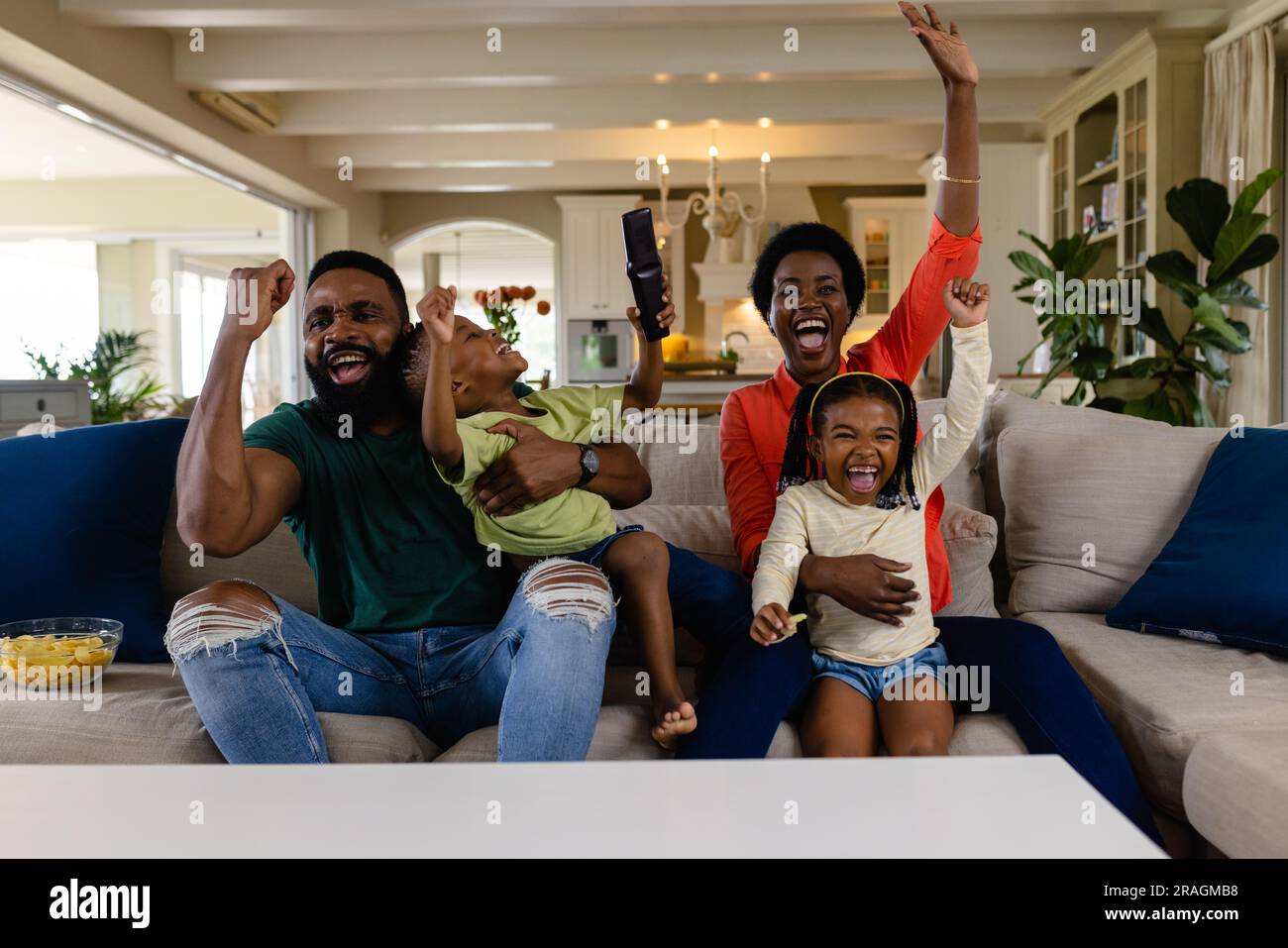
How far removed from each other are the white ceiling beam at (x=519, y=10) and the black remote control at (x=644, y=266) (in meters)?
3.41

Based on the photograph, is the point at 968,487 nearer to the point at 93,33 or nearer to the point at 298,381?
the point at 93,33

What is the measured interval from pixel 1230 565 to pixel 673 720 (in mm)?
1024

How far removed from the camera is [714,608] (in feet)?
5.48

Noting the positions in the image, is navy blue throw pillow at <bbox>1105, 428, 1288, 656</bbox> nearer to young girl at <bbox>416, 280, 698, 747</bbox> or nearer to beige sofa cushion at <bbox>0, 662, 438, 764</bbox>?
young girl at <bbox>416, 280, 698, 747</bbox>

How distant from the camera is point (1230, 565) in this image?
175cm

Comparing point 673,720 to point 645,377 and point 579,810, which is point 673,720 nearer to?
point 645,377

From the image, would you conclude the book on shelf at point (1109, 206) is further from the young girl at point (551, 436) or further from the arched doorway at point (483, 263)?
the arched doorway at point (483, 263)

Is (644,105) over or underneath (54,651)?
over

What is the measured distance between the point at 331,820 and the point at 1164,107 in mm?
5445

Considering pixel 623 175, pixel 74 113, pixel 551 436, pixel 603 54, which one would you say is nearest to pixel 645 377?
pixel 551 436

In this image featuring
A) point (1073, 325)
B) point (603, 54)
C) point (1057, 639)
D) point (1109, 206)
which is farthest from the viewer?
point (1109, 206)

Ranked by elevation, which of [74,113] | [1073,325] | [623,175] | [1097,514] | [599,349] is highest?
[623,175]

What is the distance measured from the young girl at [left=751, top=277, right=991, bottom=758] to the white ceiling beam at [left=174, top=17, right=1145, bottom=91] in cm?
445
